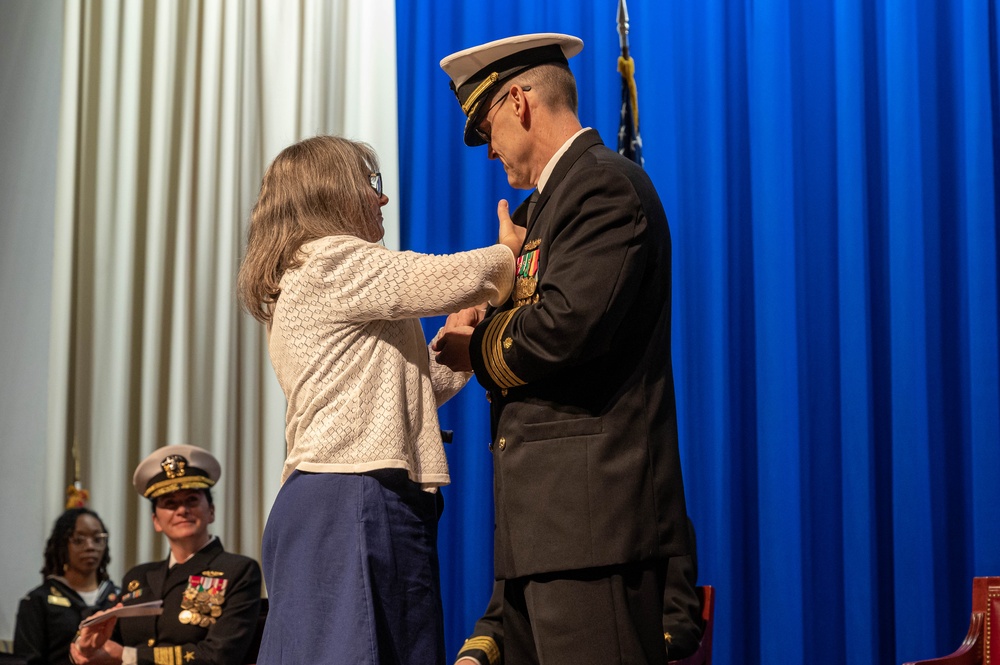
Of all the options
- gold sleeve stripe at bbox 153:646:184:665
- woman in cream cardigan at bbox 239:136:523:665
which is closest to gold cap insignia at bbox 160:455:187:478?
gold sleeve stripe at bbox 153:646:184:665

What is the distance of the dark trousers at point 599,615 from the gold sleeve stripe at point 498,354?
0.32 m

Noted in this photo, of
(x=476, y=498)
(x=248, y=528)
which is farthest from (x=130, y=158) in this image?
(x=476, y=498)

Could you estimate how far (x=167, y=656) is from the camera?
3.36m

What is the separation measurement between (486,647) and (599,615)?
0.27 meters

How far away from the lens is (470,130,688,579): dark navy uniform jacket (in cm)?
169

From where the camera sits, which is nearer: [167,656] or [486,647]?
[486,647]

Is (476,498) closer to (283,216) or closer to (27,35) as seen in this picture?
(283,216)

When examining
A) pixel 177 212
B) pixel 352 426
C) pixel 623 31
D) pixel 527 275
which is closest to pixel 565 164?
pixel 527 275

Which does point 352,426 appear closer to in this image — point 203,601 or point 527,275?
point 527,275

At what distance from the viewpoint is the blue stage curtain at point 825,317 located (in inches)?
143

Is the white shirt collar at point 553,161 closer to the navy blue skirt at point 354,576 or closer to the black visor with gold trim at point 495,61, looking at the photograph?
the black visor with gold trim at point 495,61

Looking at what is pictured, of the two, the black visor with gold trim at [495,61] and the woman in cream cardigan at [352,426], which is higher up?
the black visor with gold trim at [495,61]

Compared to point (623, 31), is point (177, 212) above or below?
below

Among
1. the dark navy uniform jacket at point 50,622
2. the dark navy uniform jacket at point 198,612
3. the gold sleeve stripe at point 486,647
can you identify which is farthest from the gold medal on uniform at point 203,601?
the gold sleeve stripe at point 486,647
